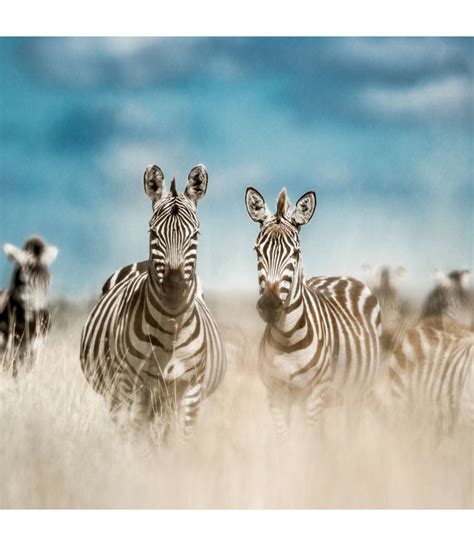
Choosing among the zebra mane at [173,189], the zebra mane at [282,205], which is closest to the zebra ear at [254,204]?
the zebra mane at [282,205]

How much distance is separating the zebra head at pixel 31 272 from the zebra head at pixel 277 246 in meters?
1.86

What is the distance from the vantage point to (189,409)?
5.68 metres

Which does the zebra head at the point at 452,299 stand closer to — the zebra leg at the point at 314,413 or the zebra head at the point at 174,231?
the zebra leg at the point at 314,413

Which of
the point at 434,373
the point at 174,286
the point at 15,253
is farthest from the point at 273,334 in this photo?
the point at 15,253

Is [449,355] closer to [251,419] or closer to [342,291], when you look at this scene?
[342,291]

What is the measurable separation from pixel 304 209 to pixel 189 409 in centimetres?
187

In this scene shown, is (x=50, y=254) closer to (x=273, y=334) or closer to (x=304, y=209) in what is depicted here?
(x=273, y=334)

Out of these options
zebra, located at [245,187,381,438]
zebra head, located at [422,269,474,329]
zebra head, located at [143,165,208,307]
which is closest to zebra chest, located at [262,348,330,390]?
zebra, located at [245,187,381,438]

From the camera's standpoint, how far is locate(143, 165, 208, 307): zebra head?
545 cm

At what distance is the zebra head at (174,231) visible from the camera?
215 inches

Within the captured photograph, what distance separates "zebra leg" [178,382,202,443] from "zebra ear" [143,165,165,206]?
156 cm

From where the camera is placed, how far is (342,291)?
6.66m

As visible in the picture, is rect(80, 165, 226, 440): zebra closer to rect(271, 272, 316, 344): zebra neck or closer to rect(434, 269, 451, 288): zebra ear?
rect(271, 272, 316, 344): zebra neck

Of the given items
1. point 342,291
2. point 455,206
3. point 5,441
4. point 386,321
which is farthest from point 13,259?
point 455,206
